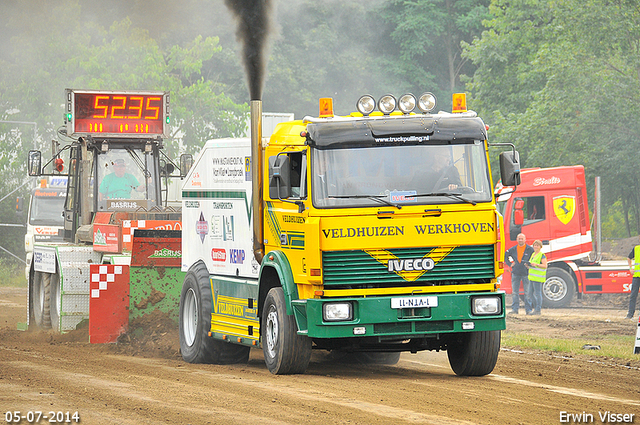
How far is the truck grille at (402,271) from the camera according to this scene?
9.91m

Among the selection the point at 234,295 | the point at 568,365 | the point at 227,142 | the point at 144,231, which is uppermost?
the point at 227,142

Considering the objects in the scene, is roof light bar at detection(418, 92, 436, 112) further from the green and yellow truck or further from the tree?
the tree

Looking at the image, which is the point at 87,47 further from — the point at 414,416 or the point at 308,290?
the point at 414,416

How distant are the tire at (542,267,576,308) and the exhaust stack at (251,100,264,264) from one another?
14.1 meters

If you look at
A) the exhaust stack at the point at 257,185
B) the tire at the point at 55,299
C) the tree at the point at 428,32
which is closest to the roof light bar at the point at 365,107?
the exhaust stack at the point at 257,185

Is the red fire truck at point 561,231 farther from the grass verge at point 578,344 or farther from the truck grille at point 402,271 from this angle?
the truck grille at point 402,271

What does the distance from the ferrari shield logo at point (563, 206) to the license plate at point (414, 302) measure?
15.0 metres

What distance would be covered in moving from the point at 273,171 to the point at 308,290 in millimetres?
1360

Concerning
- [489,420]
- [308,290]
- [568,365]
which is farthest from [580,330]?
[489,420]

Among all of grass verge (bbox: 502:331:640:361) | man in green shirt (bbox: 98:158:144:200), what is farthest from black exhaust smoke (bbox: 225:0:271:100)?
man in green shirt (bbox: 98:158:144:200)

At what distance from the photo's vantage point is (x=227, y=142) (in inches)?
492

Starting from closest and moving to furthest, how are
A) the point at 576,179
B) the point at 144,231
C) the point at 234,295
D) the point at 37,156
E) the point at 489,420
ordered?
the point at 489,420 < the point at 234,295 < the point at 144,231 < the point at 37,156 < the point at 576,179

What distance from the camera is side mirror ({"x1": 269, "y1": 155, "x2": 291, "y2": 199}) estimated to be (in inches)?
407

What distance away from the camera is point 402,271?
1002 cm
